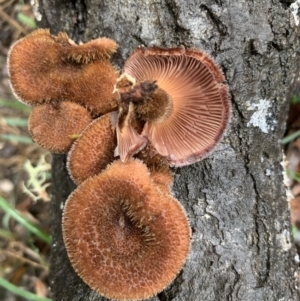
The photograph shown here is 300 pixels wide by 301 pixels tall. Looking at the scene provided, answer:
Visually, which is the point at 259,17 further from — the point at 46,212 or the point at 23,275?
the point at 23,275

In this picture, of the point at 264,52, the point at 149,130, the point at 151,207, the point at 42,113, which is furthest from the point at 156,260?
the point at 264,52

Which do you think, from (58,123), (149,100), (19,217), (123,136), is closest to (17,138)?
(19,217)

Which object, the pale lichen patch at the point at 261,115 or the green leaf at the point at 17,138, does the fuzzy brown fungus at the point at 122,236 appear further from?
the green leaf at the point at 17,138

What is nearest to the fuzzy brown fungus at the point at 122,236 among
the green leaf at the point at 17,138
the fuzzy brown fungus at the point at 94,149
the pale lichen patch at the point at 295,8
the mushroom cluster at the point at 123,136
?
the mushroom cluster at the point at 123,136

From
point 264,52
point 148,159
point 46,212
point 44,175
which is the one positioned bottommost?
point 46,212

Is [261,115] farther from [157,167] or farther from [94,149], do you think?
[94,149]

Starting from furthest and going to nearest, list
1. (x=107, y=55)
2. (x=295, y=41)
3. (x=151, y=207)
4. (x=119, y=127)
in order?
(x=295, y=41)
(x=107, y=55)
(x=119, y=127)
(x=151, y=207)
